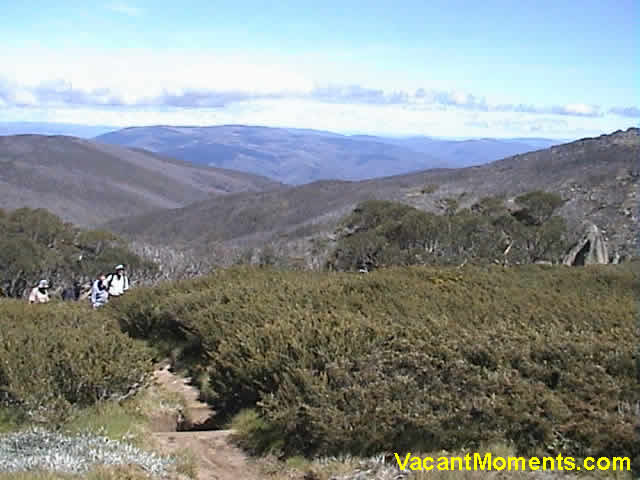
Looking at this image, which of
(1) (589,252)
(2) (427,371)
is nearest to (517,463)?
(2) (427,371)

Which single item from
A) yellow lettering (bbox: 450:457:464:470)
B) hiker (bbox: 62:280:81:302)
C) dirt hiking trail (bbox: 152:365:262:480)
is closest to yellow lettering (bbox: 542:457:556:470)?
yellow lettering (bbox: 450:457:464:470)

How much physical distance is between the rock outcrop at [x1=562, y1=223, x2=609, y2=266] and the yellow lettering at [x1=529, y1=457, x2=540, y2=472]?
20.5m

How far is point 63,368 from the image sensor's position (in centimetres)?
691

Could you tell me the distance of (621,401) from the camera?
234 inches

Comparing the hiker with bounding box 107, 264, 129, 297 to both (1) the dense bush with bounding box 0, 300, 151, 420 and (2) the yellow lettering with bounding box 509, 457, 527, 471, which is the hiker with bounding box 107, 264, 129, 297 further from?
(2) the yellow lettering with bounding box 509, 457, 527, 471

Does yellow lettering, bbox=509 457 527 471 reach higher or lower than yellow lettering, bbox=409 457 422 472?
→ higher

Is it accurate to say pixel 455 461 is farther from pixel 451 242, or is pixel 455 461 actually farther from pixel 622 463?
pixel 451 242

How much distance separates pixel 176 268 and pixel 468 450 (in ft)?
147

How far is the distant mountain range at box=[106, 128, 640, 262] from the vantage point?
161 ft

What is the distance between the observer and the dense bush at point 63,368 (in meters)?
6.53

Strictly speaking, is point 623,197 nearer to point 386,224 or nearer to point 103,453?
point 386,224

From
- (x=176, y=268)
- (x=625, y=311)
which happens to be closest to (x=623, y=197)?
(x=176, y=268)

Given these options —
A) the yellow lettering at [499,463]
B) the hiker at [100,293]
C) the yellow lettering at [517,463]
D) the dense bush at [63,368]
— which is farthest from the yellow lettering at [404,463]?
the hiker at [100,293]

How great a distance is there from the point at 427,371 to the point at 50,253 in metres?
37.1
